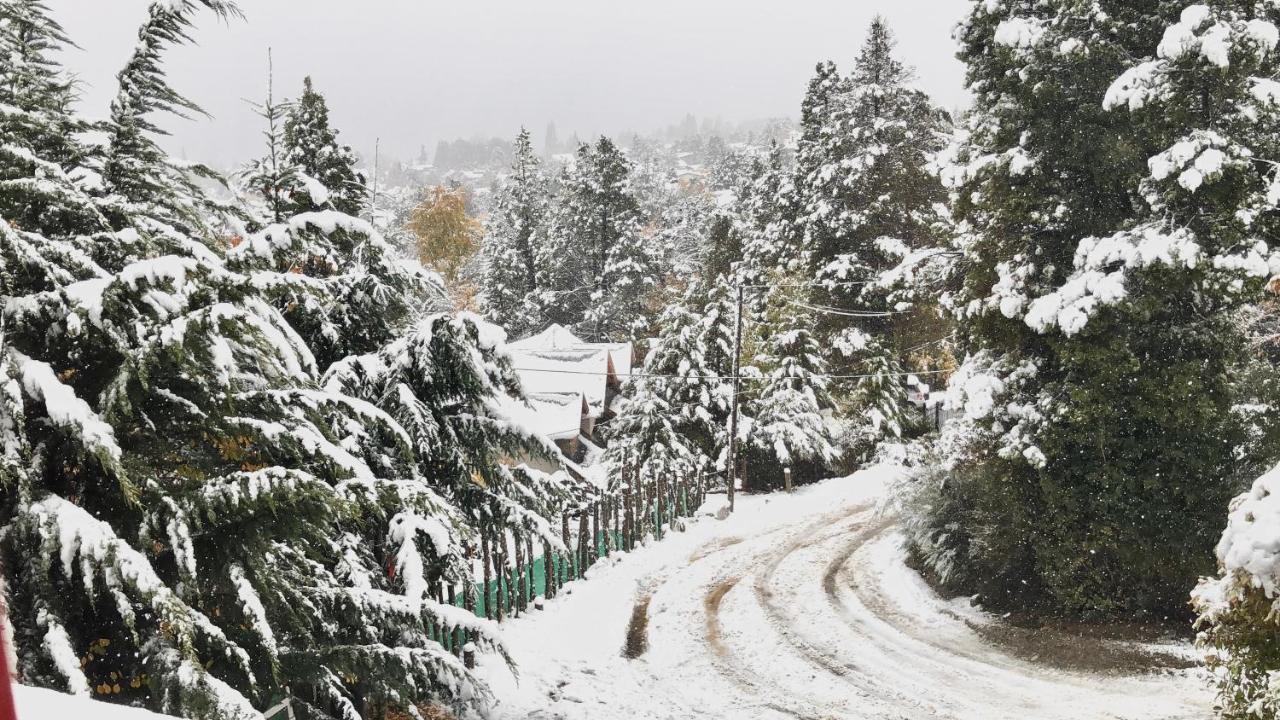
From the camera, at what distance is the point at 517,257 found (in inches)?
2034

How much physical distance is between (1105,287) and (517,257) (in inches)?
1736

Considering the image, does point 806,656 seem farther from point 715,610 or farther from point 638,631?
point 638,631

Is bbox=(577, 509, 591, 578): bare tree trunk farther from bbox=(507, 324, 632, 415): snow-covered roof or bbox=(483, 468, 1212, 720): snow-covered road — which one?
bbox=(507, 324, 632, 415): snow-covered roof

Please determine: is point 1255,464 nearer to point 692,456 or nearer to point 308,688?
point 308,688

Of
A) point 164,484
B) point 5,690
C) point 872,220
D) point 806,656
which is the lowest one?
point 806,656

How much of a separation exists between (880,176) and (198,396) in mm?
29185

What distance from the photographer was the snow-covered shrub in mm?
5062

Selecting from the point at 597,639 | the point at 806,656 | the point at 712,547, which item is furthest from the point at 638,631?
the point at 712,547

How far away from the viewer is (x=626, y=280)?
4578cm

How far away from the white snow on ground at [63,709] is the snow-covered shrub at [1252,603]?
19.3 ft

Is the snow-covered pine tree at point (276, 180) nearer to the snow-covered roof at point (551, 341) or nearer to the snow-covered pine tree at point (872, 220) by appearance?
the snow-covered pine tree at point (872, 220)

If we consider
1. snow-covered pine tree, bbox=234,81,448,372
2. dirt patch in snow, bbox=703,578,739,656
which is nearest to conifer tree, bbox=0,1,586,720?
snow-covered pine tree, bbox=234,81,448,372

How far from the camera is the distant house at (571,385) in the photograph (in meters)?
32.6

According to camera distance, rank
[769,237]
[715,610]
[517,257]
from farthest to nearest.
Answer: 1. [517,257]
2. [769,237]
3. [715,610]
